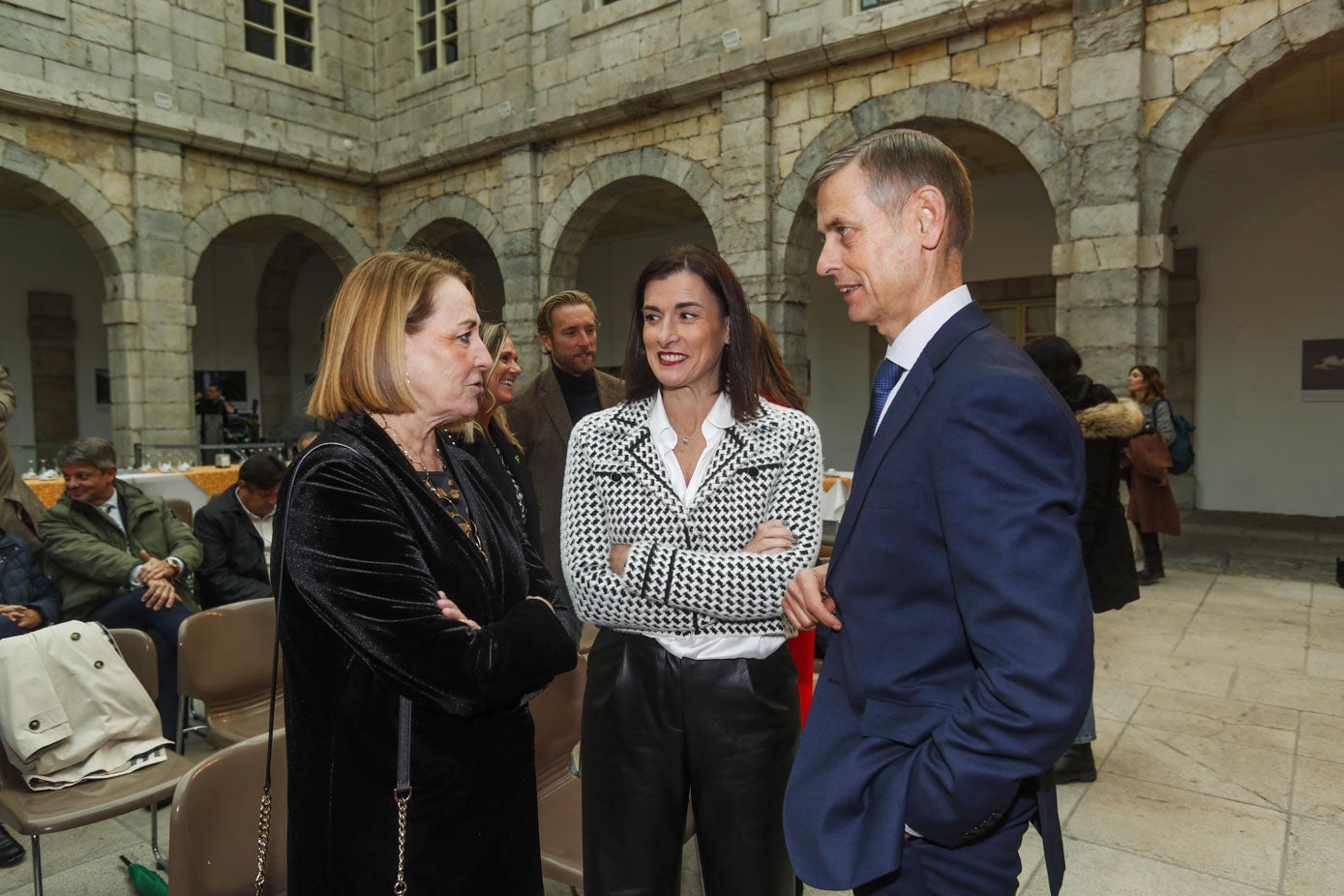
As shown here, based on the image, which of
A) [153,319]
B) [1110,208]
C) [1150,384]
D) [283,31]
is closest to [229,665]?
[1150,384]

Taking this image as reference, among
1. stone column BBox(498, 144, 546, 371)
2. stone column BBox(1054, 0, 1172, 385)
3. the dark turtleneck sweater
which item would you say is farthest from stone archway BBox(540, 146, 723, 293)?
the dark turtleneck sweater

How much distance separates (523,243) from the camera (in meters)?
9.68

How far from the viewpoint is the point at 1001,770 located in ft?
3.17

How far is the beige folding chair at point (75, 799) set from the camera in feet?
7.03

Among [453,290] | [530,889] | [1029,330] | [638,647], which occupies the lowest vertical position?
[530,889]

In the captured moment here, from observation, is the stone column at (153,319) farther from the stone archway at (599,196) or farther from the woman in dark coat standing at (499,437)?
the woman in dark coat standing at (499,437)

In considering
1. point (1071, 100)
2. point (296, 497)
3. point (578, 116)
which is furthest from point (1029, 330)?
point (296, 497)

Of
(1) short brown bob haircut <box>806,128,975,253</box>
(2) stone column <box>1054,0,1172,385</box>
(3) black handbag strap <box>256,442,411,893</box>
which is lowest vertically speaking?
(3) black handbag strap <box>256,442,411,893</box>

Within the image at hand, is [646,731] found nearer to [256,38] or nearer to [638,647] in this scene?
[638,647]

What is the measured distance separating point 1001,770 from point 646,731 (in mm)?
762

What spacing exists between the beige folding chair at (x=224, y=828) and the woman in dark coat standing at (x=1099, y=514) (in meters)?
2.59

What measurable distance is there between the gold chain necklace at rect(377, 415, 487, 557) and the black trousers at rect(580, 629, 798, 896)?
16.0 inches

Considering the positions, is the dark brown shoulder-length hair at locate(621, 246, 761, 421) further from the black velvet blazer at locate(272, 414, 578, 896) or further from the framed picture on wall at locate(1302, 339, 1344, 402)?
the framed picture on wall at locate(1302, 339, 1344, 402)

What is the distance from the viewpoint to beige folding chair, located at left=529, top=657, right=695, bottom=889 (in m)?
2.07
